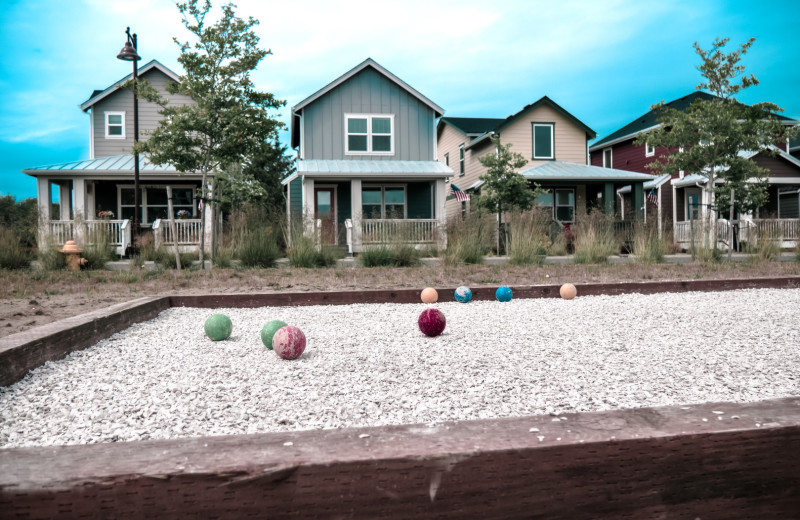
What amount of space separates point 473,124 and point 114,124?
609 inches

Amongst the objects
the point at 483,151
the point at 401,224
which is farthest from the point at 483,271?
the point at 483,151

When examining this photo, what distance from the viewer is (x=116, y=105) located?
20.4m

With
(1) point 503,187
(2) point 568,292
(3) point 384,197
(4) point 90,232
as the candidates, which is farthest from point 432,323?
(3) point 384,197

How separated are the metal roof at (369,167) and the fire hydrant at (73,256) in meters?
7.55

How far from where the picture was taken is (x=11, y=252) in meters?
11.1

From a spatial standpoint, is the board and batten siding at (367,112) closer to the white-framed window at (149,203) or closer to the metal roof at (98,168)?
the metal roof at (98,168)

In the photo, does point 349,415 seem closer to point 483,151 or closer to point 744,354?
point 744,354

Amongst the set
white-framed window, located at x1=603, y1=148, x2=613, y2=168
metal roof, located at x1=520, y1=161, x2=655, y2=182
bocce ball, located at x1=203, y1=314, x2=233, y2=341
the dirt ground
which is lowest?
bocce ball, located at x1=203, y1=314, x2=233, y2=341

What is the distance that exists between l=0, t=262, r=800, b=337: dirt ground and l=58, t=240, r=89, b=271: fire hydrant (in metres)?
0.72

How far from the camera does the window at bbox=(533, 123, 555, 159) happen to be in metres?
23.3

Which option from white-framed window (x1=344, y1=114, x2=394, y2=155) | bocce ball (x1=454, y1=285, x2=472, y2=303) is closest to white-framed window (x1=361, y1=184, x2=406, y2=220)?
white-framed window (x1=344, y1=114, x2=394, y2=155)

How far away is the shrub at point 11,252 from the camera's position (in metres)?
11.0

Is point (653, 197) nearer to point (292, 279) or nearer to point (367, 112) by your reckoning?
point (367, 112)

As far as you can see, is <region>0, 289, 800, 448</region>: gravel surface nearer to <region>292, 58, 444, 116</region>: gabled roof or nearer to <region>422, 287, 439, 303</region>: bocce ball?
<region>422, 287, 439, 303</region>: bocce ball
